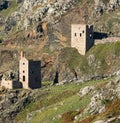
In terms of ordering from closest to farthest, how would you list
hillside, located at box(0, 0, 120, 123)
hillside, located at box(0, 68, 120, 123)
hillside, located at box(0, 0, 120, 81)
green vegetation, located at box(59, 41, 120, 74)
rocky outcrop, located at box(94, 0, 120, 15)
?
hillside, located at box(0, 68, 120, 123), hillside, located at box(0, 0, 120, 123), green vegetation, located at box(59, 41, 120, 74), hillside, located at box(0, 0, 120, 81), rocky outcrop, located at box(94, 0, 120, 15)

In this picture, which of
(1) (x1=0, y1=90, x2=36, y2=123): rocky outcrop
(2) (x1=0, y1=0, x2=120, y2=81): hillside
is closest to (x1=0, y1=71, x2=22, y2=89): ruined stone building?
(1) (x1=0, y1=90, x2=36, y2=123): rocky outcrop

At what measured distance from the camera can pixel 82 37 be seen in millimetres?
157750

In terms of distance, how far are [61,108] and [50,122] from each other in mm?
4935

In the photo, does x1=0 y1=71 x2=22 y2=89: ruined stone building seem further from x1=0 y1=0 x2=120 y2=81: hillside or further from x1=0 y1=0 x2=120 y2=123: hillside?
x1=0 y1=0 x2=120 y2=81: hillside

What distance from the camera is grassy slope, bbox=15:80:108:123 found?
375 feet

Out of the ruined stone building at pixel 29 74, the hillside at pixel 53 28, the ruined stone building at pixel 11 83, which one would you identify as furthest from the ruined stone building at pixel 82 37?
the ruined stone building at pixel 11 83

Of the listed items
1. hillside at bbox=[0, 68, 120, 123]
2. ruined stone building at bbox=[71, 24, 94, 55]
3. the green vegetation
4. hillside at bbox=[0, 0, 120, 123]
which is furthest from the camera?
ruined stone building at bbox=[71, 24, 94, 55]

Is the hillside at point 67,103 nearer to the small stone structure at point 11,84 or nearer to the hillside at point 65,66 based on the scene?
the hillside at point 65,66

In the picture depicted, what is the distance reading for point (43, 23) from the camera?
7239 inches

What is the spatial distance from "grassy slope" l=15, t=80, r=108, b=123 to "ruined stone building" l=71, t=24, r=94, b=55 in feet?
67.6

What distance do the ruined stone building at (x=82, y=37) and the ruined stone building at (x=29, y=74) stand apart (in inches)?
668

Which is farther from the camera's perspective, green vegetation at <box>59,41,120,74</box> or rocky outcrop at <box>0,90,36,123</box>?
green vegetation at <box>59,41,120,74</box>

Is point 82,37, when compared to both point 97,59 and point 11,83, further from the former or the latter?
point 11,83

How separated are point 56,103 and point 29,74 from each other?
1986 cm
